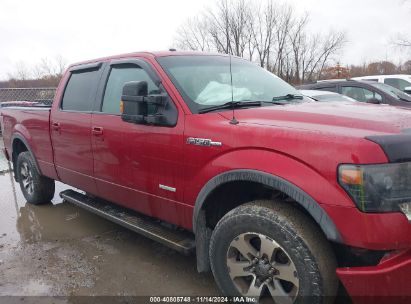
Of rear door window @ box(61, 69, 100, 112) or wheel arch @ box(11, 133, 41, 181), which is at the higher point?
rear door window @ box(61, 69, 100, 112)

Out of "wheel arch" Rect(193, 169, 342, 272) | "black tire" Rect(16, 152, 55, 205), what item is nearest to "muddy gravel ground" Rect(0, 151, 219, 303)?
"black tire" Rect(16, 152, 55, 205)

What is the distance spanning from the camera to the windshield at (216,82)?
11.2 feet

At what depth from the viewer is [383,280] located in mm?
2213

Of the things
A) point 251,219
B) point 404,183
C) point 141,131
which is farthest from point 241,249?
point 141,131

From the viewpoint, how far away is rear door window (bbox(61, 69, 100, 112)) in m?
4.45

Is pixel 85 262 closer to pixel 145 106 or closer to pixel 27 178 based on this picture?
pixel 145 106

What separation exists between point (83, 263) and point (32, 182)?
7.83 feet

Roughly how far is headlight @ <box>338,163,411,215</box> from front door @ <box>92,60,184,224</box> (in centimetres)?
140

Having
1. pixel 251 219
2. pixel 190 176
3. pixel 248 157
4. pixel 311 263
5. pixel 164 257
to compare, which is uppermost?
pixel 248 157

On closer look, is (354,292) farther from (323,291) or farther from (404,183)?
(404,183)

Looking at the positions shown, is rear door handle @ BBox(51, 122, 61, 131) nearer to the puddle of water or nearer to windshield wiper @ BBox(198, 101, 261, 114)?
the puddle of water

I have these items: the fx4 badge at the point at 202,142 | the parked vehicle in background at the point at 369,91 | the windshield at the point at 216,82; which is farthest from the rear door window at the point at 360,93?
the fx4 badge at the point at 202,142

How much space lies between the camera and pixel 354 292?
2.30m

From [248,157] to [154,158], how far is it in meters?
0.99
